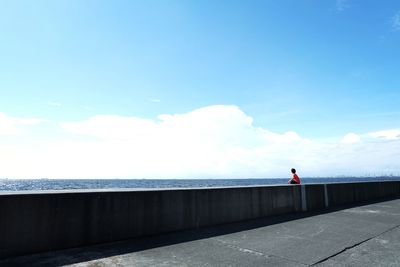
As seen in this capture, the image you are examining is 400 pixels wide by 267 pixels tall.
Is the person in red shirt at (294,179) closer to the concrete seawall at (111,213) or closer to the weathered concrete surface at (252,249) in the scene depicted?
the concrete seawall at (111,213)

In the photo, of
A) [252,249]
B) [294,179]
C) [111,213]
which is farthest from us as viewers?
[294,179]

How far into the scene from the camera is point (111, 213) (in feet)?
22.7

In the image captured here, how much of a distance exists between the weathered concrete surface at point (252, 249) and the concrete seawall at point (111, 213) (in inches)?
10.2

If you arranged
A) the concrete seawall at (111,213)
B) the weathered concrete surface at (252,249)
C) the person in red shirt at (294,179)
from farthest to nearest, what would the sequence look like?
1. the person in red shirt at (294,179)
2. the concrete seawall at (111,213)
3. the weathered concrete surface at (252,249)

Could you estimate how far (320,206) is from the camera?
13.9m

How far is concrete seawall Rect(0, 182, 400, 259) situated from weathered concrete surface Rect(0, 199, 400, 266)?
260 millimetres

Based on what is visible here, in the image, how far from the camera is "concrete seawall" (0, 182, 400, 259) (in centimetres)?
571

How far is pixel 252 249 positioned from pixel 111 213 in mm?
3014

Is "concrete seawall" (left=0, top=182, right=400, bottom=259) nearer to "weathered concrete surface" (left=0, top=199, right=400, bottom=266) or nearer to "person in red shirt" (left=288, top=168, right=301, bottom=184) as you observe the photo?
"weathered concrete surface" (left=0, top=199, right=400, bottom=266)

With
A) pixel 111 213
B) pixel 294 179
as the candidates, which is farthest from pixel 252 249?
pixel 294 179

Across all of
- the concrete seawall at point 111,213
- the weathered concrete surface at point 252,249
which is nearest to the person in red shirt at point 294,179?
the concrete seawall at point 111,213

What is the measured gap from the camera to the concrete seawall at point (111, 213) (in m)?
5.71

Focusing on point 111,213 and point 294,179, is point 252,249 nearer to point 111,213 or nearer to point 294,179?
point 111,213

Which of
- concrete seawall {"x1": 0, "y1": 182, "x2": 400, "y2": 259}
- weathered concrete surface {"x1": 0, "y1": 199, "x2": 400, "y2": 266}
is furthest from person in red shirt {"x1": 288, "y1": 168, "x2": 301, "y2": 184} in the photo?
weathered concrete surface {"x1": 0, "y1": 199, "x2": 400, "y2": 266}
